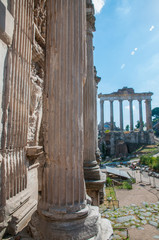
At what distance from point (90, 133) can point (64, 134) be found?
170 inches

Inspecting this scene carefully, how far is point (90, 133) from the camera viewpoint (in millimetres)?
6727

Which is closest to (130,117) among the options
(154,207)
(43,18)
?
(154,207)

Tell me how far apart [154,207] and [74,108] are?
777 centimetres

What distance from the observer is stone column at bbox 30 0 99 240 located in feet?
7.57

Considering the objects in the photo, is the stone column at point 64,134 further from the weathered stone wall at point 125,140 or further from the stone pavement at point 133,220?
the weathered stone wall at point 125,140

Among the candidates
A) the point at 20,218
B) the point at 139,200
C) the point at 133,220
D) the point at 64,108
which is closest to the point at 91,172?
the point at 133,220

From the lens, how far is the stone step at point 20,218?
2.76m

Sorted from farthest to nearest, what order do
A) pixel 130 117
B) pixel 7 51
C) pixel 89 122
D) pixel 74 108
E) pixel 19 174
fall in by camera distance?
pixel 130 117 < pixel 89 122 < pixel 19 174 < pixel 7 51 < pixel 74 108

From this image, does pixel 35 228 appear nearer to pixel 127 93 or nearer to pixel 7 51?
pixel 7 51

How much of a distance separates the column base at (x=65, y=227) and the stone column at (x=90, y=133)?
3463 mm

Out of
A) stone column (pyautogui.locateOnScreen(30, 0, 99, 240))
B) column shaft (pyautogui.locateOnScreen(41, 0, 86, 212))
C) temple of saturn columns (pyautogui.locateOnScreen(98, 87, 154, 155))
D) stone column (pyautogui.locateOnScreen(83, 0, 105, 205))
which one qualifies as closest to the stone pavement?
stone column (pyautogui.locateOnScreen(83, 0, 105, 205))

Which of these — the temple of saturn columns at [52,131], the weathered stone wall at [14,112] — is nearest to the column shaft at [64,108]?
the temple of saturn columns at [52,131]

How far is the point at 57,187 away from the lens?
2.39 metres

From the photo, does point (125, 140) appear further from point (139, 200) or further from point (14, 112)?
point (14, 112)
